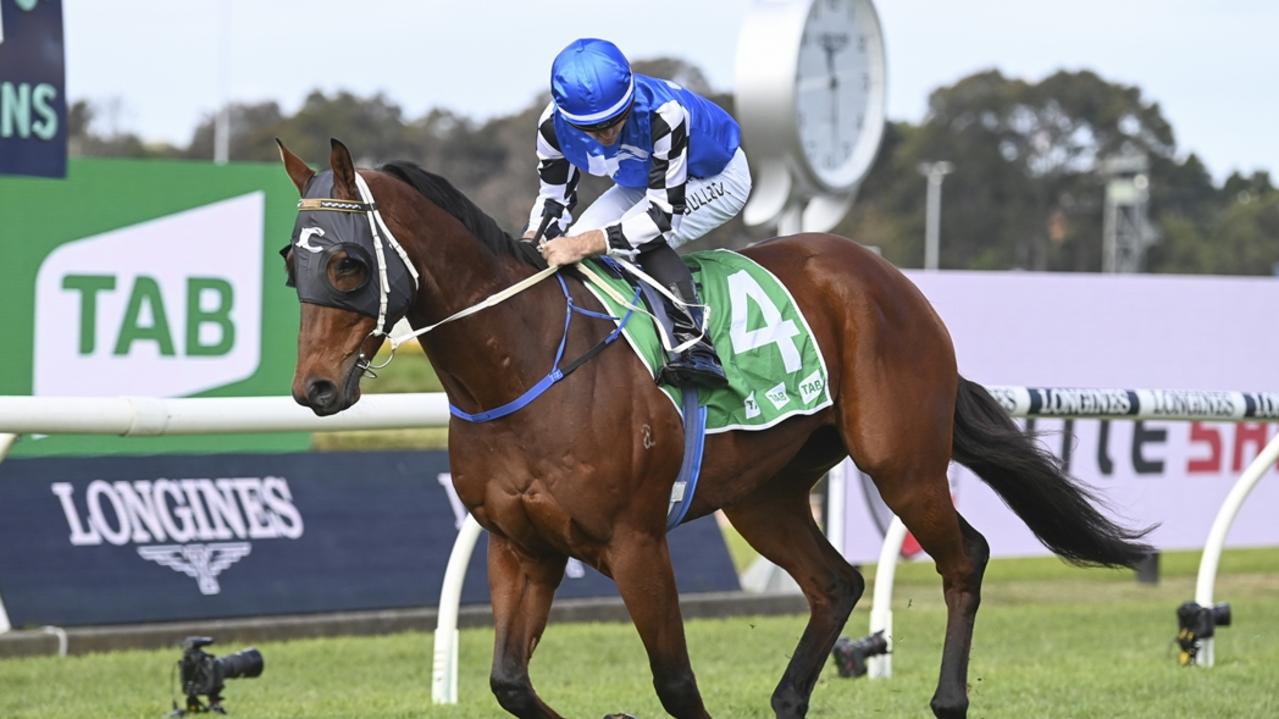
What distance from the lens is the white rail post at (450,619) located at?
5.14 m

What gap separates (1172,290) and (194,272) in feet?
17.3

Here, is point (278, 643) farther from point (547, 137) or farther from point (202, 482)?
point (547, 137)

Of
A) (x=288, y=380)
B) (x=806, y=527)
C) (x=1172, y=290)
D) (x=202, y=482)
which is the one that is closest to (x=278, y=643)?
(x=202, y=482)

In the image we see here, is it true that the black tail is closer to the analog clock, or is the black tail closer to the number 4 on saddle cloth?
the number 4 on saddle cloth

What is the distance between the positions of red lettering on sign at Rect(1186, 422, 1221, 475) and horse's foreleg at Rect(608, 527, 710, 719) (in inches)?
243

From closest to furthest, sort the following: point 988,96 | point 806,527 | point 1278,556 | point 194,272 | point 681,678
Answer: point 681,678 < point 806,527 < point 194,272 < point 1278,556 < point 988,96

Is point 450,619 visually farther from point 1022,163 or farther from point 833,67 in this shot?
point 1022,163

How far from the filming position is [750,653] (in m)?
7.37

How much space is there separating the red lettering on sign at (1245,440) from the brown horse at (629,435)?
5309 mm

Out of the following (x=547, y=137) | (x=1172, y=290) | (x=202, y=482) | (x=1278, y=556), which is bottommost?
(x=1278, y=556)

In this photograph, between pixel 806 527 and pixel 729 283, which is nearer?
pixel 729 283

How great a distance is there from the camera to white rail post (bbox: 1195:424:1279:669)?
643 cm

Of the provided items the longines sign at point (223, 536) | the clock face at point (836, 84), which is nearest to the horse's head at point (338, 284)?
the longines sign at point (223, 536)

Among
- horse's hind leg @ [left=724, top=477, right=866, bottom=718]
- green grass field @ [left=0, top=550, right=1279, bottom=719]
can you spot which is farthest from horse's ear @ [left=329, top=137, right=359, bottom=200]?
green grass field @ [left=0, top=550, right=1279, bottom=719]
